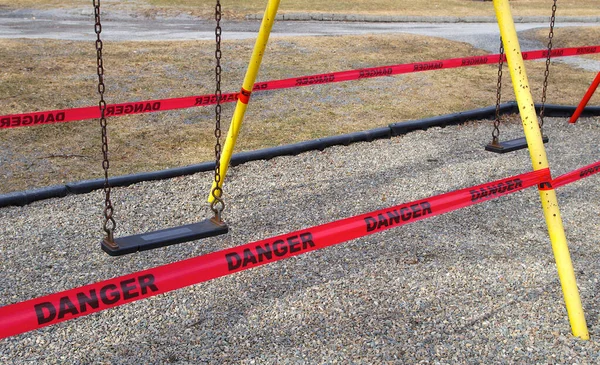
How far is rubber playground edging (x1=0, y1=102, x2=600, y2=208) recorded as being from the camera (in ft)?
18.7

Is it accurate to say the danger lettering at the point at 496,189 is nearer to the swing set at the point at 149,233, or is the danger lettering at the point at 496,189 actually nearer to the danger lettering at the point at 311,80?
the swing set at the point at 149,233

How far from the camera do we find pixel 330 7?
1955cm

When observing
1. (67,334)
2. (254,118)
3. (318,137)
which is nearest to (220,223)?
(67,334)

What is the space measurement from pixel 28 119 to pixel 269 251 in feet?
9.55

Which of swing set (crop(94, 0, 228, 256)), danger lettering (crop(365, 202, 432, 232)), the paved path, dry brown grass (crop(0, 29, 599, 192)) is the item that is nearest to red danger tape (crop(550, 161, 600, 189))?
danger lettering (crop(365, 202, 432, 232))

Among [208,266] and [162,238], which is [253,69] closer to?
[162,238]

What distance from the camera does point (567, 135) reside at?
8047mm

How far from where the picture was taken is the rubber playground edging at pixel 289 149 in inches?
225

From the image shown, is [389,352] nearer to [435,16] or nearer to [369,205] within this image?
[369,205]

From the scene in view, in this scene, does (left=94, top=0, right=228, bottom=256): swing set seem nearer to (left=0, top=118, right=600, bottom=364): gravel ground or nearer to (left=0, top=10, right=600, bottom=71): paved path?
(left=0, top=118, right=600, bottom=364): gravel ground

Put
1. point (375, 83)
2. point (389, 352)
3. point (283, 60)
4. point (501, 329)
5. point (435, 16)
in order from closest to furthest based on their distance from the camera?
point (389, 352) → point (501, 329) → point (375, 83) → point (283, 60) → point (435, 16)

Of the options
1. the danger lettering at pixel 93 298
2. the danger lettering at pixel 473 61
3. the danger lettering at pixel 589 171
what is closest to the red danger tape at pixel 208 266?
the danger lettering at pixel 93 298

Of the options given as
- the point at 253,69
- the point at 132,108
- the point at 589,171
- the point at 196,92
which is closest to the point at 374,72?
the point at 253,69

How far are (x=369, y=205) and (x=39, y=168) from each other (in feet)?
10.3
